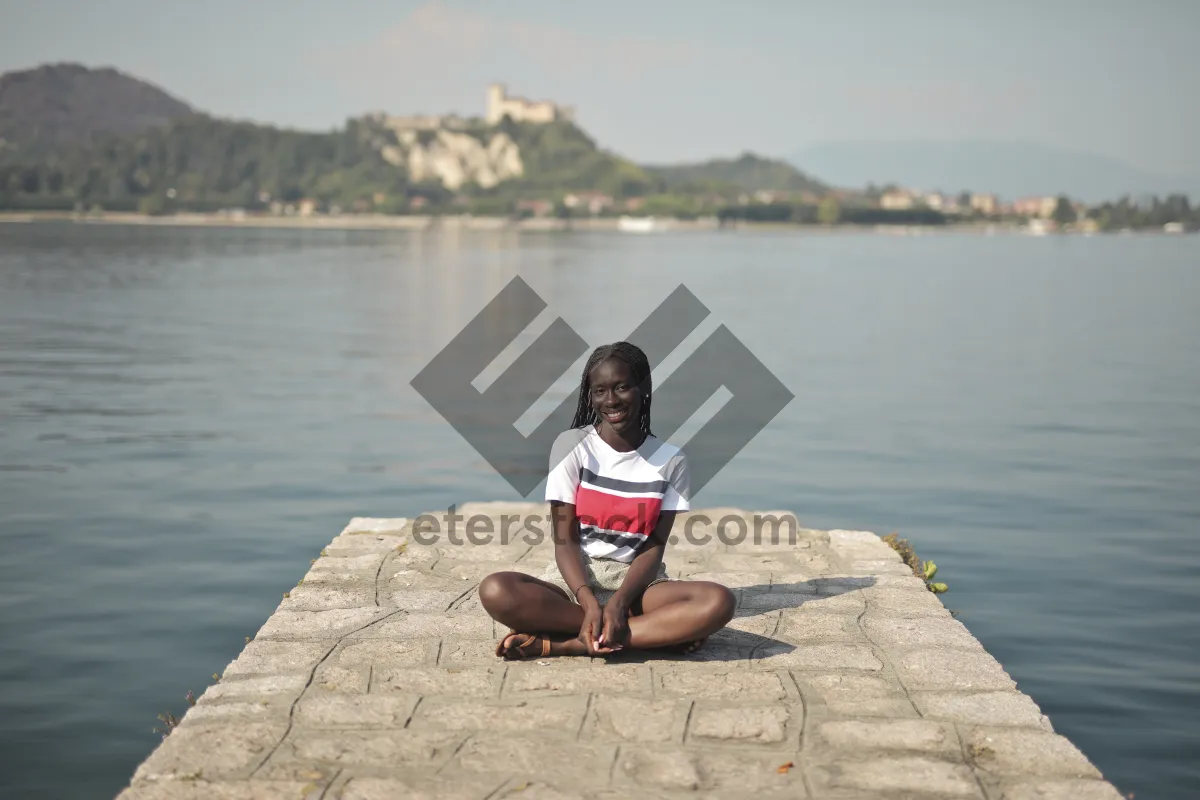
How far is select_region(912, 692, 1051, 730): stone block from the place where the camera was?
5457 mm

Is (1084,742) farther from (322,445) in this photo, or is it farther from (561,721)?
(322,445)

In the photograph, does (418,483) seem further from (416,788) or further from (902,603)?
(416,788)

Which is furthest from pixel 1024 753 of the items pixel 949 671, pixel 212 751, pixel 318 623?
pixel 318 623

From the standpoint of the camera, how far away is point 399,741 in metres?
5.14

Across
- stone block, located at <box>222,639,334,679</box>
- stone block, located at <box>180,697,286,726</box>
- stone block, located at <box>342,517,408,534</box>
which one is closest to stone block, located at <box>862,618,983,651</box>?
stone block, located at <box>222,639,334,679</box>

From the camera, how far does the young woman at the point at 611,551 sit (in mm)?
5957

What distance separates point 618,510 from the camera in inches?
243

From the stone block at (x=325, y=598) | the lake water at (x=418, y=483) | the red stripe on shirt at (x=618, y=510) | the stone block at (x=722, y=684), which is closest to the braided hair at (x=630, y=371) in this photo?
the red stripe on shirt at (x=618, y=510)

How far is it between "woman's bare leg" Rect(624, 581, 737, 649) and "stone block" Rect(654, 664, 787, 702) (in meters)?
0.14

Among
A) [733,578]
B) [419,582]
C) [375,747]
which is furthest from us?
[733,578]

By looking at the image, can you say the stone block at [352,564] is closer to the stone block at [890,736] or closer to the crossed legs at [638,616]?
the crossed legs at [638,616]

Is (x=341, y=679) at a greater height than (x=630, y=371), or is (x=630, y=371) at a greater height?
(x=630, y=371)

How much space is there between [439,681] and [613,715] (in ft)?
2.82

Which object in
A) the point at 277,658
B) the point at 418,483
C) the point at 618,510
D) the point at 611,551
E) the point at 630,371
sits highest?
the point at 630,371
